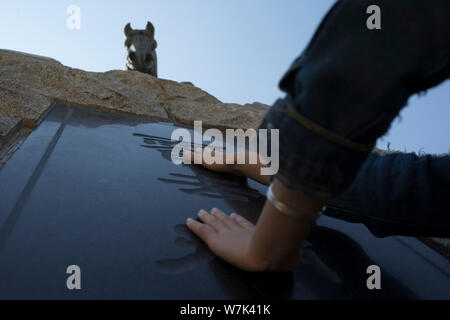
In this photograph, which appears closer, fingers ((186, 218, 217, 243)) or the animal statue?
fingers ((186, 218, 217, 243))

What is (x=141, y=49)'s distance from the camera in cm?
366

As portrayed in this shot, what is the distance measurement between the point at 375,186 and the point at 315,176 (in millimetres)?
489

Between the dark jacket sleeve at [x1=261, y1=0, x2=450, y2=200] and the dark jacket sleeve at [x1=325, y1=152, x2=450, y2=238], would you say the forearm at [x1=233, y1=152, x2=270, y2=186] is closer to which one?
the dark jacket sleeve at [x1=325, y1=152, x2=450, y2=238]

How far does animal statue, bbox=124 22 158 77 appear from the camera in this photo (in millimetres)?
3662

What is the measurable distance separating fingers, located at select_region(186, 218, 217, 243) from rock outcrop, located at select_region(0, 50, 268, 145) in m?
0.85

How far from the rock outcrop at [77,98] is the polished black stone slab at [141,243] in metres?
0.48

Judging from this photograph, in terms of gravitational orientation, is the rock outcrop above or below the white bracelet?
above

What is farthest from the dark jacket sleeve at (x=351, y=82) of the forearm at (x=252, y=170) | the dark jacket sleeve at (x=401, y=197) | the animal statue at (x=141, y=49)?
the animal statue at (x=141, y=49)

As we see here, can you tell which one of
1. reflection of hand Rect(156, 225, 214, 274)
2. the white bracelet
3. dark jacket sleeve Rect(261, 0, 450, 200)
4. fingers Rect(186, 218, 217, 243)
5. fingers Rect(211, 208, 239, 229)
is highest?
dark jacket sleeve Rect(261, 0, 450, 200)

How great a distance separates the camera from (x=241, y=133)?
7.00ft

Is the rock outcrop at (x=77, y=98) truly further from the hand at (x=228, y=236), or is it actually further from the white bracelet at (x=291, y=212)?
the white bracelet at (x=291, y=212)

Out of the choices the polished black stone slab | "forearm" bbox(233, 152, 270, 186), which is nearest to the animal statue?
the polished black stone slab

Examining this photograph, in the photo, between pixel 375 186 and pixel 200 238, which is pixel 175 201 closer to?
pixel 200 238
